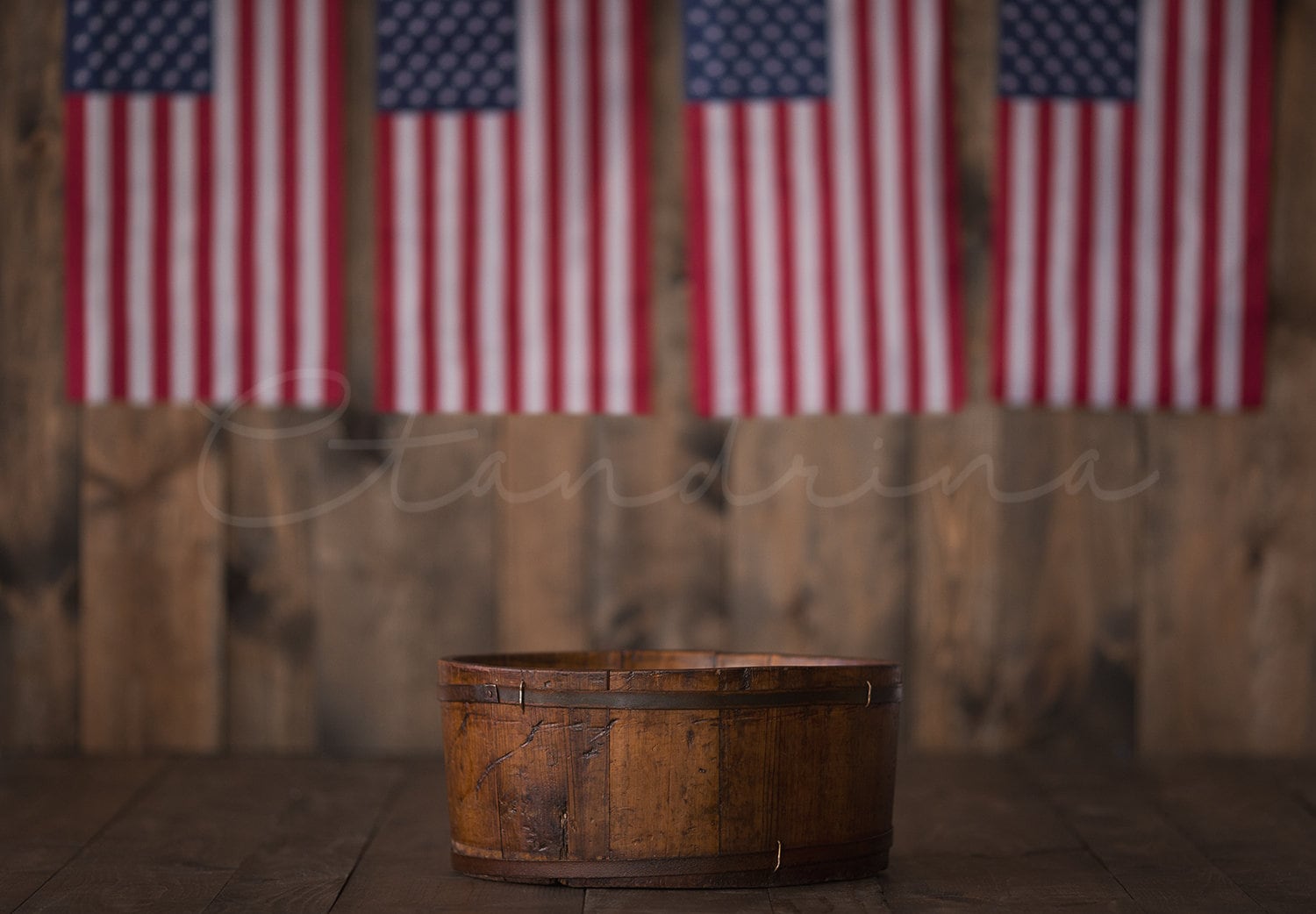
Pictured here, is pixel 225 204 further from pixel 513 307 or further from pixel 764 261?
pixel 764 261

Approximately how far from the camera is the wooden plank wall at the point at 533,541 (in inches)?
186

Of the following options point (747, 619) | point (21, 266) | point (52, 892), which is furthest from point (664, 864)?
point (21, 266)

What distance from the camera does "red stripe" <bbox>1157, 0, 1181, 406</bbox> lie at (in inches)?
185

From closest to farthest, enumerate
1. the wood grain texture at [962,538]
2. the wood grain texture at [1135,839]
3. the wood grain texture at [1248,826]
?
1. the wood grain texture at [1135,839]
2. the wood grain texture at [1248,826]
3. the wood grain texture at [962,538]

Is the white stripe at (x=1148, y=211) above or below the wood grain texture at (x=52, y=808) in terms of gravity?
above

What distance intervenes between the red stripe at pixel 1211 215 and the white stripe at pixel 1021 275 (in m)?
0.56

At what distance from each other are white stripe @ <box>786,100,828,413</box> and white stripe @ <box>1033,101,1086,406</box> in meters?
0.75

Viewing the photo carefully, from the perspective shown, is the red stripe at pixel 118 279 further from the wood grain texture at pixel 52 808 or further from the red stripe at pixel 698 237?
the red stripe at pixel 698 237

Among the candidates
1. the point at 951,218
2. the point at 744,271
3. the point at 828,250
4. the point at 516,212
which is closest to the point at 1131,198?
the point at 951,218

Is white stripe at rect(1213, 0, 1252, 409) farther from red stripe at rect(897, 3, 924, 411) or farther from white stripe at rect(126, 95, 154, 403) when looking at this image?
white stripe at rect(126, 95, 154, 403)

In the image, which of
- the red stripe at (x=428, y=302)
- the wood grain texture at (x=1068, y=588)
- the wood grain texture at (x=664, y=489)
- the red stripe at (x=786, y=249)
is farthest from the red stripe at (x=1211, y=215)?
the red stripe at (x=428, y=302)

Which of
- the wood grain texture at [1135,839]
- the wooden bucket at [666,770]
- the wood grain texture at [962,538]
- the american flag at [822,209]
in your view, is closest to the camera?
the wooden bucket at [666,770]

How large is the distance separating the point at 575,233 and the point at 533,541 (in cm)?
102

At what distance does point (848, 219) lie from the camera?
4680 millimetres
